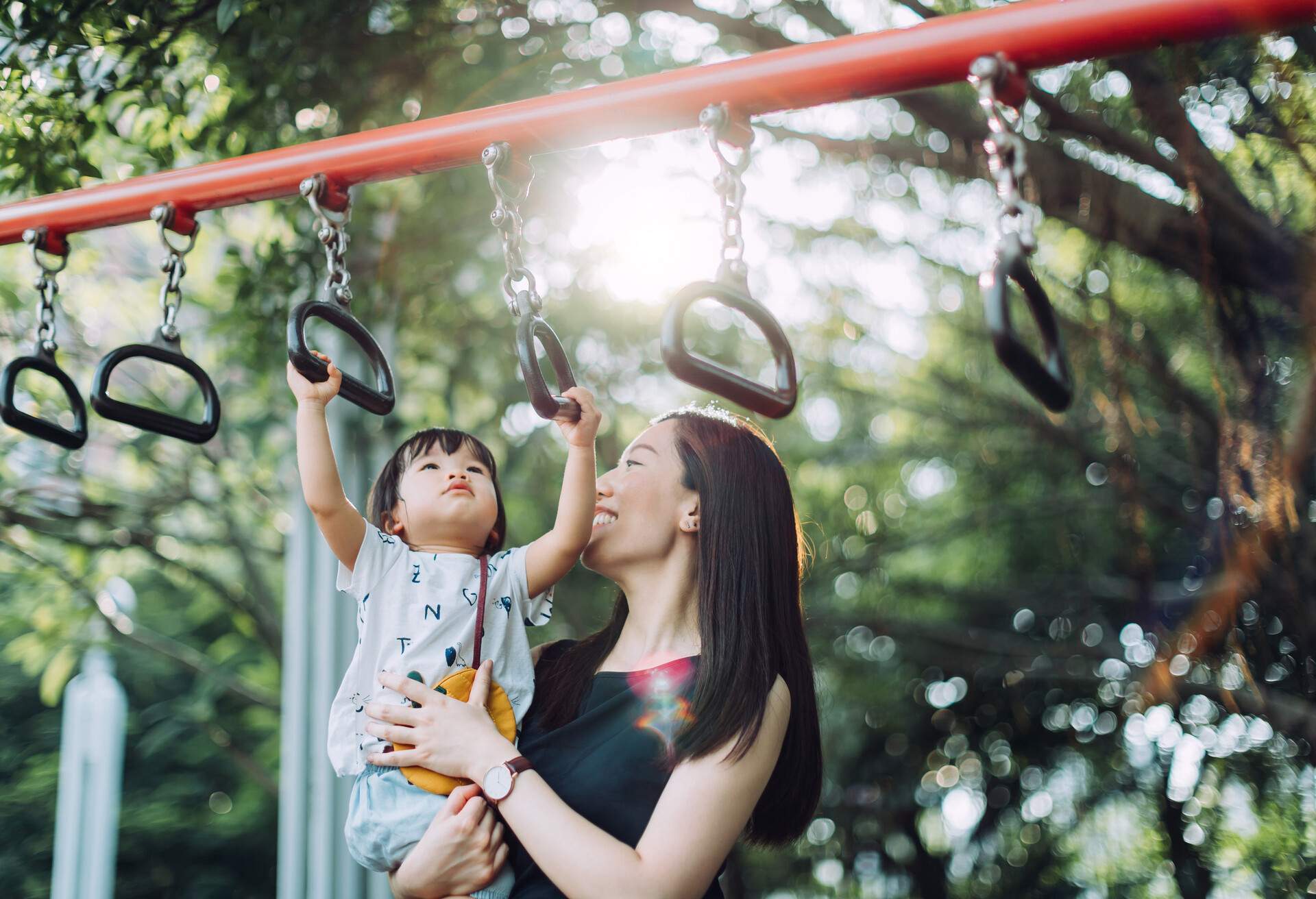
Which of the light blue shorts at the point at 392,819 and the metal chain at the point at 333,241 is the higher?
the metal chain at the point at 333,241

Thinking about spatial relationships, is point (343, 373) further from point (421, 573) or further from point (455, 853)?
point (455, 853)

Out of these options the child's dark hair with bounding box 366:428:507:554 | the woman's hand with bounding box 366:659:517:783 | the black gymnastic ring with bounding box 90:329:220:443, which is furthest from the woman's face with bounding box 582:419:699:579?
the black gymnastic ring with bounding box 90:329:220:443

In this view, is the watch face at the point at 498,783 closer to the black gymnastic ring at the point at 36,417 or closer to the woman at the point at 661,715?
the woman at the point at 661,715

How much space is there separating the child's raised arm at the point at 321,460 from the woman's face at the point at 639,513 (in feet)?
1.16

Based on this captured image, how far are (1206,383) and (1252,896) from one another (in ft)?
6.73

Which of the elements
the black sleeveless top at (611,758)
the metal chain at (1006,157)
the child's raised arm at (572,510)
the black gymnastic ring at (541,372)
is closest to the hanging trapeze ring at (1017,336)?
the metal chain at (1006,157)

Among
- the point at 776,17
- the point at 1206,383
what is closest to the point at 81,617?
the point at 776,17

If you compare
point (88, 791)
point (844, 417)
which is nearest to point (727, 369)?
point (88, 791)

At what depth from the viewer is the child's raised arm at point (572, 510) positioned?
1.51 m

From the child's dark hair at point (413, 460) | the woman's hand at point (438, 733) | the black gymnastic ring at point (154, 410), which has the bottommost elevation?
the woman's hand at point (438, 733)

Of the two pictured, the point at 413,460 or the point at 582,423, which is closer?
the point at 582,423

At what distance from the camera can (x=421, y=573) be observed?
1601 mm

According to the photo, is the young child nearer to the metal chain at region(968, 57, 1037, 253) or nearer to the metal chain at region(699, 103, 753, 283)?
the metal chain at region(699, 103, 753, 283)

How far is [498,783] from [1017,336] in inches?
32.9
